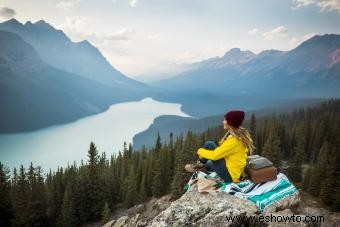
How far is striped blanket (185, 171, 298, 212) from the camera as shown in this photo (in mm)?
11391

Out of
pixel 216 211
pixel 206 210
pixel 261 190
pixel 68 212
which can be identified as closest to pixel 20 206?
pixel 68 212

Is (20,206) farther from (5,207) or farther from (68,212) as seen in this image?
(68,212)

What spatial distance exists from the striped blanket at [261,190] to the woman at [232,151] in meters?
0.37

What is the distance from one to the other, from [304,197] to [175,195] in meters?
25.2

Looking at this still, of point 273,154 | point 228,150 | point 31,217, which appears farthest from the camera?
point 273,154

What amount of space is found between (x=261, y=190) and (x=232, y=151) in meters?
2.08

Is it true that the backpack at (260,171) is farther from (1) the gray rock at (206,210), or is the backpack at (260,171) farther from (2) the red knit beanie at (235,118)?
(2) the red knit beanie at (235,118)

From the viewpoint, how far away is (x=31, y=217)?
171 feet

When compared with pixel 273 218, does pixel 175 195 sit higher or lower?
lower

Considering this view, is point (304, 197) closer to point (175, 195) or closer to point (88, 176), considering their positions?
point (175, 195)

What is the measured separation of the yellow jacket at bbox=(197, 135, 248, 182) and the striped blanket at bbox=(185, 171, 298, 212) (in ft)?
1.41

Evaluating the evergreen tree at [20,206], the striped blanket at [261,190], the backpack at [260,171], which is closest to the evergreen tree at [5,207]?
the evergreen tree at [20,206]

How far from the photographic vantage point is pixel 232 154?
11.8 metres

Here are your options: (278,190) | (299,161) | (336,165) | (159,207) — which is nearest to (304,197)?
(336,165)
